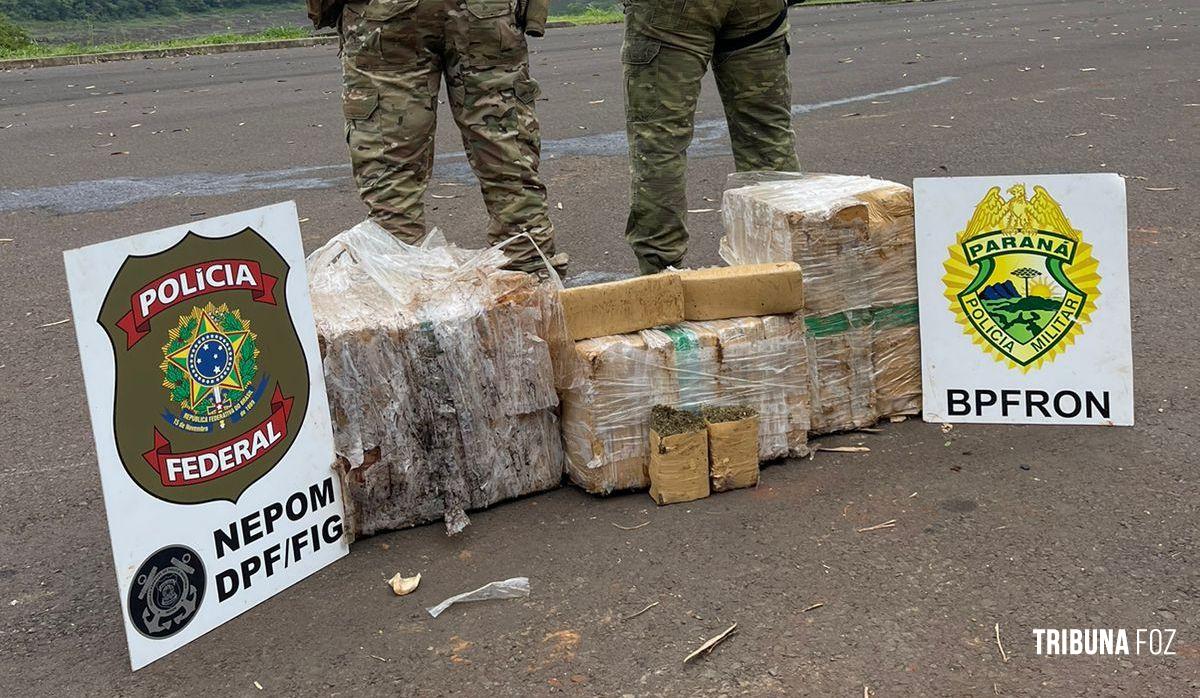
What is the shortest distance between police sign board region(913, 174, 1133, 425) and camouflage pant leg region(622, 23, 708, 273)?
1.04 m

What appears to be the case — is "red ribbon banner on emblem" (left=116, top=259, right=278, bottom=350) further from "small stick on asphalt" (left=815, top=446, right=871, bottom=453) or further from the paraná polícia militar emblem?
the paraná polícia militar emblem

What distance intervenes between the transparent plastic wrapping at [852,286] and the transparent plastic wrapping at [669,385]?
0.17 meters

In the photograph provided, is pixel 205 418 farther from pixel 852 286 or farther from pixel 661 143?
pixel 661 143

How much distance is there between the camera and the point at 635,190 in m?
4.57

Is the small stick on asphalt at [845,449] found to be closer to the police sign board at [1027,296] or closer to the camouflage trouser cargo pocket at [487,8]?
the police sign board at [1027,296]

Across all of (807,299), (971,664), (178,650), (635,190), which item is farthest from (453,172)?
Result: (971,664)

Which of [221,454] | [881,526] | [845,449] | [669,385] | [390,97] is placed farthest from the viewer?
[390,97]

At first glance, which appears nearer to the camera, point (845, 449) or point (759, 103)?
point (845, 449)

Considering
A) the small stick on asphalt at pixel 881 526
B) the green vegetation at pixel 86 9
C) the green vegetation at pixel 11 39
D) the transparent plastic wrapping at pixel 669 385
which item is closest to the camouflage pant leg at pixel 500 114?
the transparent plastic wrapping at pixel 669 385

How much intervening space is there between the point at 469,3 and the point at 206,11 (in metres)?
32.2

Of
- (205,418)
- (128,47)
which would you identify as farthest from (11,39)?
(205,418)

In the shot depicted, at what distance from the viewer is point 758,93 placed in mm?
4539

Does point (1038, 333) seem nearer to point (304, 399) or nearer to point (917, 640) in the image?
point (917, 640)

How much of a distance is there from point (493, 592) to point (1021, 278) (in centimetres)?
192
